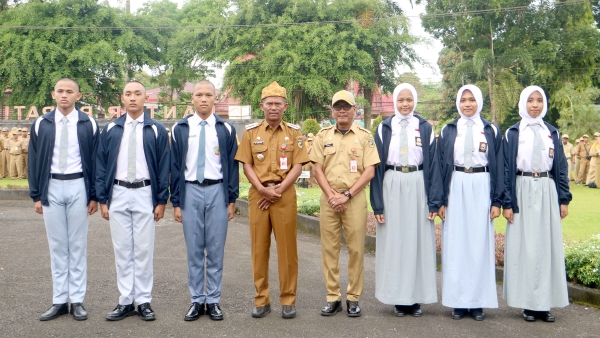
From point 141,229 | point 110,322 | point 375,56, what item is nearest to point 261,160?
point 141,229

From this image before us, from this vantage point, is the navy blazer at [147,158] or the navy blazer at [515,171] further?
the navy blazer at [515,171]

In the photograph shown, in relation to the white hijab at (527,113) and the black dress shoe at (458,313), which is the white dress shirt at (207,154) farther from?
the white hijab at (527,113)

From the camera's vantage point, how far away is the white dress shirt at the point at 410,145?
6.51 meters

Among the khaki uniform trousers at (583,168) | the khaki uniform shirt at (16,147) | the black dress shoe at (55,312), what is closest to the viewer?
the black dress shoe at (55,312)

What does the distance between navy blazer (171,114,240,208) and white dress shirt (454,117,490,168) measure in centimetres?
222

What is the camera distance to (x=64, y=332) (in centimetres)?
573

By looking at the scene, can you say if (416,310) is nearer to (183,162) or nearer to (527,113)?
(527,113)

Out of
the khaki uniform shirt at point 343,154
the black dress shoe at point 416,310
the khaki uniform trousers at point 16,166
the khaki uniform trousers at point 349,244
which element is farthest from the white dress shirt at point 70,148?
the khaki uniform trousers at point 16,166

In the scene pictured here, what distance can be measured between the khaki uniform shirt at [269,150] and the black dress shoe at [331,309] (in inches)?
52.7

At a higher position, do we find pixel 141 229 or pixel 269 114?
pixel 269 114

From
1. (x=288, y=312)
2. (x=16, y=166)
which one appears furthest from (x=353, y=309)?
(x=16, y=166)

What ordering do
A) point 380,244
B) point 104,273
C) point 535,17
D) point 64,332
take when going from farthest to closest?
point 535,17 < point 104,273 < point 380,244 < point 64,332

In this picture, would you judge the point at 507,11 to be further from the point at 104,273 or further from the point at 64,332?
the point at 64,332

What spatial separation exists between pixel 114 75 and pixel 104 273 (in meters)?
35.3
